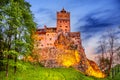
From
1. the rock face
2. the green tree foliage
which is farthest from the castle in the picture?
the green tree foliage

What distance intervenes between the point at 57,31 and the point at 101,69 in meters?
25.5

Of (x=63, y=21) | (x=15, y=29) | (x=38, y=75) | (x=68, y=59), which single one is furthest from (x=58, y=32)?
(x=15, y=29)

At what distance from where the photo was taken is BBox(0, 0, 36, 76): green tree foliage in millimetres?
41250

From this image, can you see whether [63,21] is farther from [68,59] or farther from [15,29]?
[15,29]

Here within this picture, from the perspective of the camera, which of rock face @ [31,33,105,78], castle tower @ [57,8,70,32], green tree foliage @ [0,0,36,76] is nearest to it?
green tree foliage @ [0,0,36,76]

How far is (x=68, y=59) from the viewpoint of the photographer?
7831cm

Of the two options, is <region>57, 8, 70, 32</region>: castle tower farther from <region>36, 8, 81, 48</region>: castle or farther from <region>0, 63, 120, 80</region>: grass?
<region>0, 63, 120, 80</region>: grass

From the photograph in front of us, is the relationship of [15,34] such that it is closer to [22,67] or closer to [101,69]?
[22,67]

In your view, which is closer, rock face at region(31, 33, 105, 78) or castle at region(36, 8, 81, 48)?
rock face at region(31, 33, 105, 78)

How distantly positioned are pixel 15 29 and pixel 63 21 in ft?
204

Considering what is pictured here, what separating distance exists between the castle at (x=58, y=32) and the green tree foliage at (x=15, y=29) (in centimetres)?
4526

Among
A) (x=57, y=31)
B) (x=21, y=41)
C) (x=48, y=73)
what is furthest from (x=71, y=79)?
(x=57, y=31)

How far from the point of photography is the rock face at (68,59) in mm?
75938

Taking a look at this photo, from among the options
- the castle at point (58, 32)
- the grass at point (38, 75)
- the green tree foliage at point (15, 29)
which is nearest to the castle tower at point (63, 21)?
the castle at point (58, 32)
